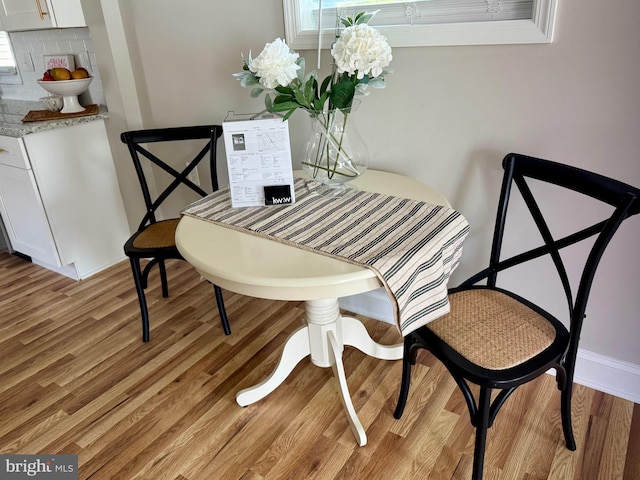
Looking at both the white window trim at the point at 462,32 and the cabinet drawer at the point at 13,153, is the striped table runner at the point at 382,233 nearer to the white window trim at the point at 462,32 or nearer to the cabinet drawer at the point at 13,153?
the white window trim at the point at 462,32

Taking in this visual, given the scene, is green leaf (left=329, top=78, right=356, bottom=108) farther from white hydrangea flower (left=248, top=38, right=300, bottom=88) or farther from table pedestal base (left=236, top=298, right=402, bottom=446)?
table pedestal base (left=236, top=298, right=402, bottom=446)

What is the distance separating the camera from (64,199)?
254 cm

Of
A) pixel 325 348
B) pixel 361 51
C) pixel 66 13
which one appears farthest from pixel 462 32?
pixel 66 13

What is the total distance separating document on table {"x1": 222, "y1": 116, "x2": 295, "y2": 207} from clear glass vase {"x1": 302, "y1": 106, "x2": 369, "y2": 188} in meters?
0.14

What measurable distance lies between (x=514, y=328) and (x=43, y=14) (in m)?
2.54

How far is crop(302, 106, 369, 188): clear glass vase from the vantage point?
159 centimetres

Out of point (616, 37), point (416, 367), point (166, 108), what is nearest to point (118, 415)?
point (416, 367)

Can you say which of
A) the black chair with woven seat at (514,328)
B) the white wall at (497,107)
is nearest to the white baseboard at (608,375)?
the white wall at (497,107)

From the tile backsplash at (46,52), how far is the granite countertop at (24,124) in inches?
5.9

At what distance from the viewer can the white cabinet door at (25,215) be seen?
2.46 metres

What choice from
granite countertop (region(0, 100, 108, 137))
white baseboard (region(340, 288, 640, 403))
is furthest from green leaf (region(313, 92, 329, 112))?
granite countertop (region(0, 100, 108, 137))

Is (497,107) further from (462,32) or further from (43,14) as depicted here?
(43,14)

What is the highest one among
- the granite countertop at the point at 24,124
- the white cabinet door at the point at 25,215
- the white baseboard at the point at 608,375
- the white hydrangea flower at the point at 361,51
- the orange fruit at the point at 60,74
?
the white hydrangea flower at the point at 361,51

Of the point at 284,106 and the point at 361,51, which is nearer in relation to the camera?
the point at 361,51
